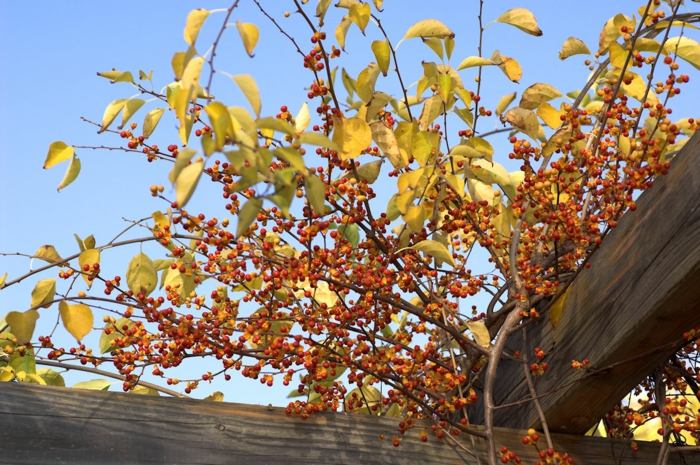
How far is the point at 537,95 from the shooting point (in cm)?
246

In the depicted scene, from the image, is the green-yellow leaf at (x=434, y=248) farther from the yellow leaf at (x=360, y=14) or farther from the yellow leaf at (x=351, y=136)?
the yellow leaf at (x=360, y=14)

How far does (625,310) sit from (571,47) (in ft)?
2.33

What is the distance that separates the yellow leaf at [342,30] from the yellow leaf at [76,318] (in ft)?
2.56

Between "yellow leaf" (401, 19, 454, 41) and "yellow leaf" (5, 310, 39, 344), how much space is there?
1.01 m

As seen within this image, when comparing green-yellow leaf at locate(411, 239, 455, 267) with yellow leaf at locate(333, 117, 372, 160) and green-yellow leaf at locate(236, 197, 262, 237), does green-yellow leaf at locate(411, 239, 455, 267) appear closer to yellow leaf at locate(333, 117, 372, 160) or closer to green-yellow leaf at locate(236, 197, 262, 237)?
yellow leaf at locate(333, 117, 372, 160)

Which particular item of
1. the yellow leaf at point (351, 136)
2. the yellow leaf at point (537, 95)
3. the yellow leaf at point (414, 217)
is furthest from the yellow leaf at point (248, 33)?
the yellow leaf at point (537, 95)

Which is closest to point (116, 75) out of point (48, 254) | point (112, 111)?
point (112, 111)

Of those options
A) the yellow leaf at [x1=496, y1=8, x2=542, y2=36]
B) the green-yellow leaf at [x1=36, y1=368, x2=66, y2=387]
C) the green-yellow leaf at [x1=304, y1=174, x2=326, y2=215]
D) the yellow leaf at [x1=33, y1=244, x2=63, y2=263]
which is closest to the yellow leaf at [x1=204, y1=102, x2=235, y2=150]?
the green-yellow leaf at [x1=304, y1=174, x2=326, y2=215]

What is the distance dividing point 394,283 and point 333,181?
0.30 meters

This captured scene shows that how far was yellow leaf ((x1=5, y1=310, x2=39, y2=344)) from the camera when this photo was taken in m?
1.96

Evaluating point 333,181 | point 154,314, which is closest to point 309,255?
point 333,181

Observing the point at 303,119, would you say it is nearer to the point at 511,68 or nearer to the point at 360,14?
the point at 360,14

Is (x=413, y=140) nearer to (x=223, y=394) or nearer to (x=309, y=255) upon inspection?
(x=309, y=255)

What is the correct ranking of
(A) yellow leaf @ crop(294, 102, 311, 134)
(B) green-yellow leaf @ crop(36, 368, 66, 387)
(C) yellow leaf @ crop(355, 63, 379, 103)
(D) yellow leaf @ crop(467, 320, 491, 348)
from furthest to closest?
1. (B) green-yellow leaf @ crop(36, 368, 66, 387)
2. (D) yellow leaf @ crop(467, 320, 491, 348)
3. (C) yellow leaf @ crop(355, 63, 379, 103)
4. (A) yellow leaf @ crop(294, 102, 311, 134)
